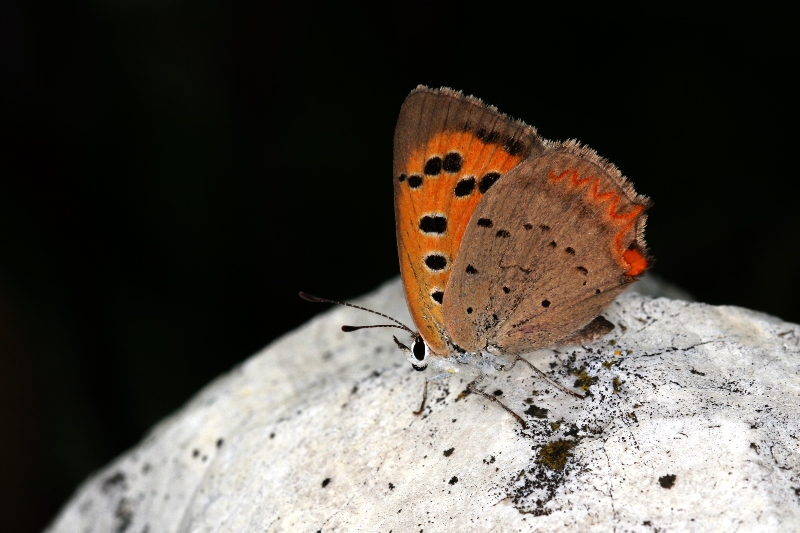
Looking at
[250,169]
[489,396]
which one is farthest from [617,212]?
[250,169]

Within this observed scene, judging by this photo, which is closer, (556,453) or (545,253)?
(556,453)

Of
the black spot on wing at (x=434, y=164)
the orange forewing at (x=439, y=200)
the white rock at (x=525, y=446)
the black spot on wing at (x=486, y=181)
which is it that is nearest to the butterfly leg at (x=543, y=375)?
the white rock at (x=525, y=446)

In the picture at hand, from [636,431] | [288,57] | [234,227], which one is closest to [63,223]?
[234,227]

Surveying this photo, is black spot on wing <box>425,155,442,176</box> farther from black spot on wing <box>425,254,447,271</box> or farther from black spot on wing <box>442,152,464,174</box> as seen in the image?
black spot on wing <box>425,254,447,271</box>

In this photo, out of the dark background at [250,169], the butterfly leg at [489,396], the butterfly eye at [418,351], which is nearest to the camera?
the butterfly leg at [489,396]

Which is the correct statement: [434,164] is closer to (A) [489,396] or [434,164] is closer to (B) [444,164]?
Answer: (B) [444,164]

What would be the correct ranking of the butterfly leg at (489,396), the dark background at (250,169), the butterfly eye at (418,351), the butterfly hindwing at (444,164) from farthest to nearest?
the dark background at (250,169) < the butterfly eye at (418,351) < the butterfly hindwing at (444,164) < the butterfly leg at (489,396)

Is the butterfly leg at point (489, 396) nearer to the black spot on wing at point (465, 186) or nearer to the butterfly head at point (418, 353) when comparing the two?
the butterfly head at point (418, 353)

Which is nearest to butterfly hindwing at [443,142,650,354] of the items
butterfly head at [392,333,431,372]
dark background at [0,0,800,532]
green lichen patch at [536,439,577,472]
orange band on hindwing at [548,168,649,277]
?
orange band on hindwing at [548,168,649,277]
